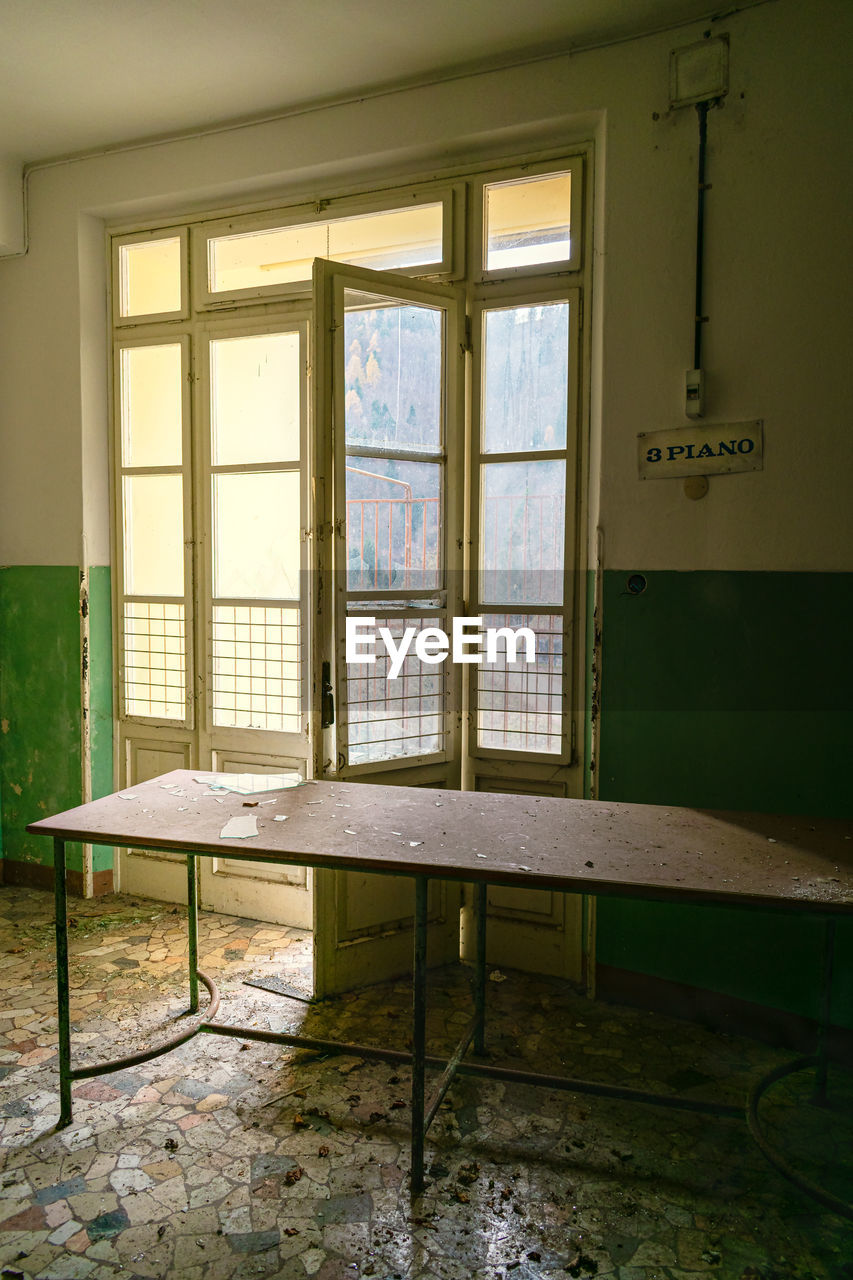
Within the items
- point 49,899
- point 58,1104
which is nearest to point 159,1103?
point 58,1104

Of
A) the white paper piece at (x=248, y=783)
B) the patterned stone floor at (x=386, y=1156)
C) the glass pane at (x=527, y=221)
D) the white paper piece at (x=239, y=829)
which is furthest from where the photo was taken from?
the glass pane at (x=527, y=221)

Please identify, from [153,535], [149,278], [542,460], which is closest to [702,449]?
[542,460]

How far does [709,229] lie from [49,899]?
3821mm

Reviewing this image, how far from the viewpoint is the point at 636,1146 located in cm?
218

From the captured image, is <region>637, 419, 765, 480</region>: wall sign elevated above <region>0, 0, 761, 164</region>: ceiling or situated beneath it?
situated beneath

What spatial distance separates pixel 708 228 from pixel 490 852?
6.83 feet

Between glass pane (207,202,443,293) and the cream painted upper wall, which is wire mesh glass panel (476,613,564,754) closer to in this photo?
the cream painted upper wall

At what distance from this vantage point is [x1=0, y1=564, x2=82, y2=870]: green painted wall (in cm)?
388

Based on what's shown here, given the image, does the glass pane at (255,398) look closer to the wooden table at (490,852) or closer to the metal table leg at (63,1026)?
the wooden table at (490,852)

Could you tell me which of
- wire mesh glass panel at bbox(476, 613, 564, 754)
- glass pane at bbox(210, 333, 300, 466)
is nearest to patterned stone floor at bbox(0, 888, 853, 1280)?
wire mesh glass panel at bbox(476, 613, 564, 754)

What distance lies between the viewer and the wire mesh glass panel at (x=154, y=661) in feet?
12.6

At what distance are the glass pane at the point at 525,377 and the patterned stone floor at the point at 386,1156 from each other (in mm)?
2019

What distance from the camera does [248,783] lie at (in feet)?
8.95

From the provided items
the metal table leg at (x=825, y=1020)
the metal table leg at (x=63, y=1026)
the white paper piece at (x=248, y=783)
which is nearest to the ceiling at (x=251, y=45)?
the white paper piece at (x=248, y=783)
